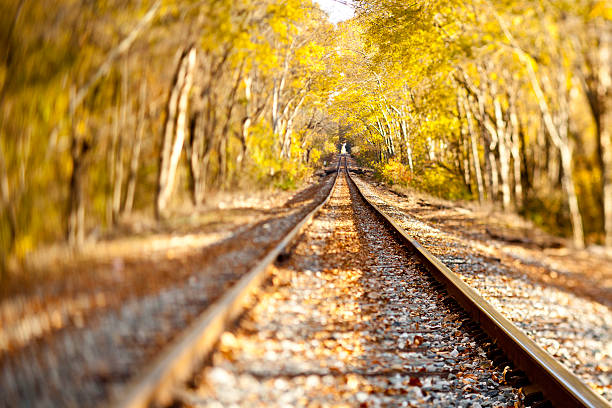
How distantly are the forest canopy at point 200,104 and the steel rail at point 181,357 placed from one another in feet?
6.08

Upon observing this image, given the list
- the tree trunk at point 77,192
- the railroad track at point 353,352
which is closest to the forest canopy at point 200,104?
the tree trunk at point 77,192

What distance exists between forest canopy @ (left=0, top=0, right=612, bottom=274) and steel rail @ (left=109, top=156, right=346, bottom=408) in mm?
1853

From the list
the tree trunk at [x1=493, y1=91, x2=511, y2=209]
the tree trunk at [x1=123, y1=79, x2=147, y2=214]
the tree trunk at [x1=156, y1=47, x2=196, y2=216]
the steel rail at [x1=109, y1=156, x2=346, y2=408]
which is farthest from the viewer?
the tree trunk at [x1=156, y1=47, x2=196, y2=216]

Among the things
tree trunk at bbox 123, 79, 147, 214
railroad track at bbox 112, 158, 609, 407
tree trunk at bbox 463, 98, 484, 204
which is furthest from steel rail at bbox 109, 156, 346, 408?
tree trunk at bbox 463, 98, 484, 204

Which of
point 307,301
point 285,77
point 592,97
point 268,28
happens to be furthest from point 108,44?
point 285,77

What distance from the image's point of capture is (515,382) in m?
3.82

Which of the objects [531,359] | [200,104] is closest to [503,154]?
[531,359]

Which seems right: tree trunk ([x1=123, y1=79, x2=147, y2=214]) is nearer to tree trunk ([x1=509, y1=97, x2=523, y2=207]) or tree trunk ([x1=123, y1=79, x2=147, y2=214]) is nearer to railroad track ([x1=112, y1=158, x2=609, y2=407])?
railroad track ([x1=112, y1=158, x2=609, y2=407])

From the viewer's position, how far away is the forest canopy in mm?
2525

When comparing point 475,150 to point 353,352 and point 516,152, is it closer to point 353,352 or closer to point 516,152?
point 516,152

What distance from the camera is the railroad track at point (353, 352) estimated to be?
3.13 m

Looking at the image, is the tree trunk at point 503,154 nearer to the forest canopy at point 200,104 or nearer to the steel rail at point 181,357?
the forest canopy at point 200,104

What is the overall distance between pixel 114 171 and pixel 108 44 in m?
1.49

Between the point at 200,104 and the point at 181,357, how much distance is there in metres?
6.66
